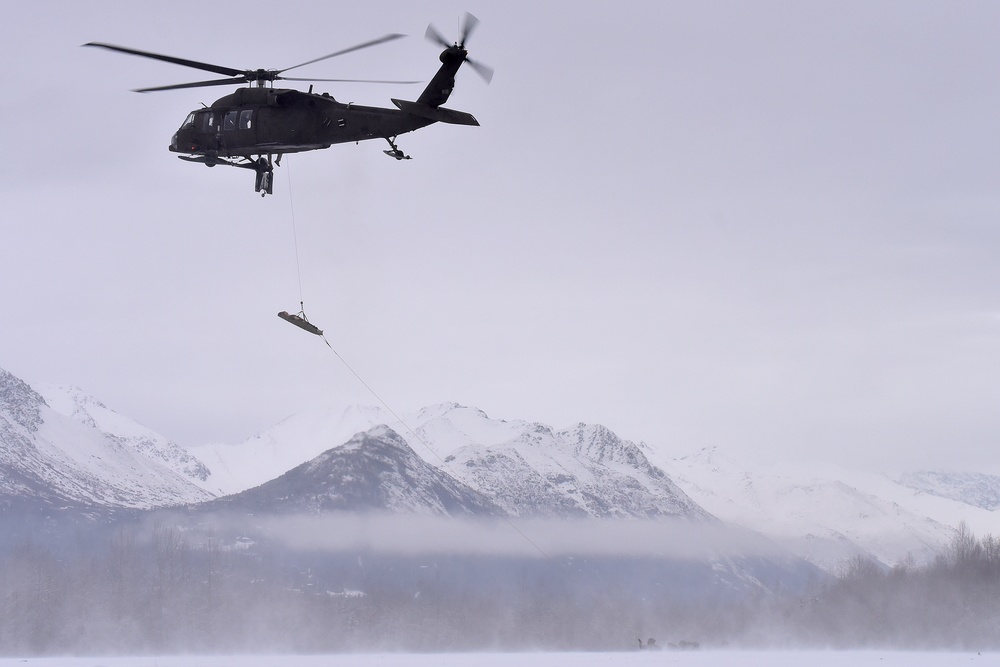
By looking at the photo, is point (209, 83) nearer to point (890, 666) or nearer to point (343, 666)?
point (343, 666)

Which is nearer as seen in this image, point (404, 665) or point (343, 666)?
point (343, 666)

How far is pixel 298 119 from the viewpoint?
64062 mm

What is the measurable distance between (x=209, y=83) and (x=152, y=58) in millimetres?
4210

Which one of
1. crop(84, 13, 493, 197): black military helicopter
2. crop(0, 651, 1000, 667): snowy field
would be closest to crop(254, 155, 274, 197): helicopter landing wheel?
crop(84, 13, 493, 197): black military helicopter

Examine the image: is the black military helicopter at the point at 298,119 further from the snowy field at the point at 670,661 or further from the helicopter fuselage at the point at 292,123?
the snowy field at the point at 670,661

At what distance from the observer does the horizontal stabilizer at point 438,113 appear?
208ft

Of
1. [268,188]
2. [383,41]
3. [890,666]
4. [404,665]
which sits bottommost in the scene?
[404,665]

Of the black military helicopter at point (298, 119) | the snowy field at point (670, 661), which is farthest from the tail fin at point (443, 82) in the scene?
the snowy field at point (670, 661)

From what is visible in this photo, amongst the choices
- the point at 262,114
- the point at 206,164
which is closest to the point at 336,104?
the point at 262,114

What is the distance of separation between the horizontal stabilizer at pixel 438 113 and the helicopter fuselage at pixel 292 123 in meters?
0.36

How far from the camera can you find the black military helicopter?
63.8m

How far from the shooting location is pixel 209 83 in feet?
206

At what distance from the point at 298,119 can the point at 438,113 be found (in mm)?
7732

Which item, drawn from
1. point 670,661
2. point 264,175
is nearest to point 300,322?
point 264,175
